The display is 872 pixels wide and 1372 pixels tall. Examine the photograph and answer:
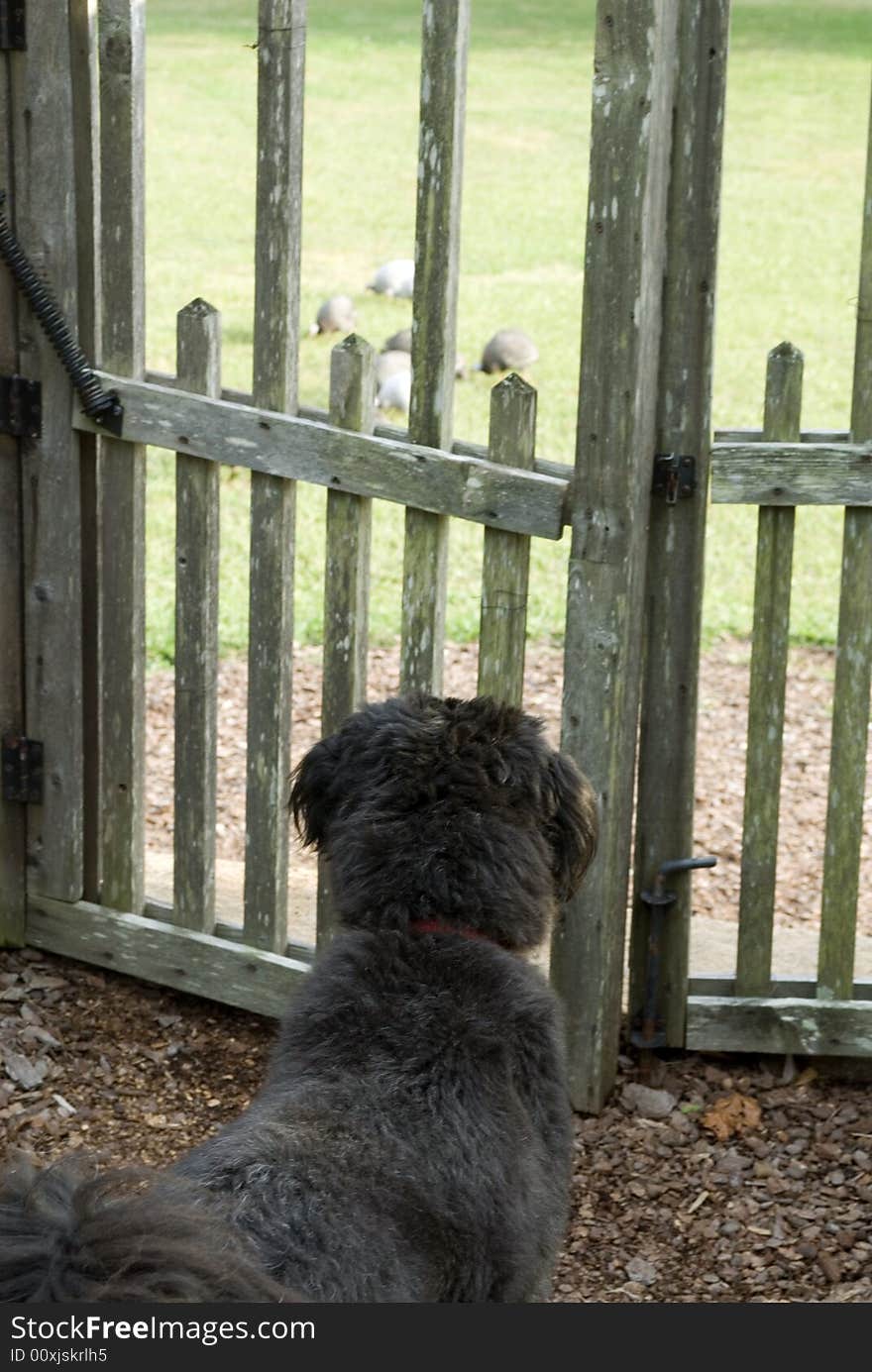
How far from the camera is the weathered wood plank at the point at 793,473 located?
4125mm

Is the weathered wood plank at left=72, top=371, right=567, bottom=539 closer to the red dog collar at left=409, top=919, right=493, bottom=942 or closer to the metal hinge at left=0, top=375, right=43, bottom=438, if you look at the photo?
the metal hinge at left=0, top=375, right=43, bottom=438

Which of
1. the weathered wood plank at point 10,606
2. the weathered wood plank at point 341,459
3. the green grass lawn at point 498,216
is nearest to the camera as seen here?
the weathered wood plank at point 341,459

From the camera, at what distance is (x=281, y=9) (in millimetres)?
4016

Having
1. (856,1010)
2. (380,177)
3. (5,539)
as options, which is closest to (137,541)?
(5,539)

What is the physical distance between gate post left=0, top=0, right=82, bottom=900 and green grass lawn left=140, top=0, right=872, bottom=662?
2.61 metres

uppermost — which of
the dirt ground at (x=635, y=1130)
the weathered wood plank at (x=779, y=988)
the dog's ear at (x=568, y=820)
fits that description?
the dog's ear at (x=568, y=820)

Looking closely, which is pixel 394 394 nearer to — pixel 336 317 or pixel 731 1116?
pixel 336 317

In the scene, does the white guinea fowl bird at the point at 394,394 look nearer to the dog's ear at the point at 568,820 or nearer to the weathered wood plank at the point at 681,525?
the weathered wood plank at the point at 681,525

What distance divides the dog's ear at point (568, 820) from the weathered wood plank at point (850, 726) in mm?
1206

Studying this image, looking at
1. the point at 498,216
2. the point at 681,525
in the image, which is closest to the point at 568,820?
the point at 681,525

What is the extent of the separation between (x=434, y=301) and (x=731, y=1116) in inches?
84.5

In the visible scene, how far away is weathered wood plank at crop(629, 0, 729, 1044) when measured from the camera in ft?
12.9

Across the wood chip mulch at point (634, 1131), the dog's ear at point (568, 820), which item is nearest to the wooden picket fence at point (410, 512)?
the wood chip mulch at point (634, 1131)

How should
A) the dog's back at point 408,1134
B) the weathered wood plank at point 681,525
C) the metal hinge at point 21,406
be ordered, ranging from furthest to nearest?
the metal hinge at point 21,406 < the weathered wood plank at point 681,525 < the dog's back at point 408,1134
